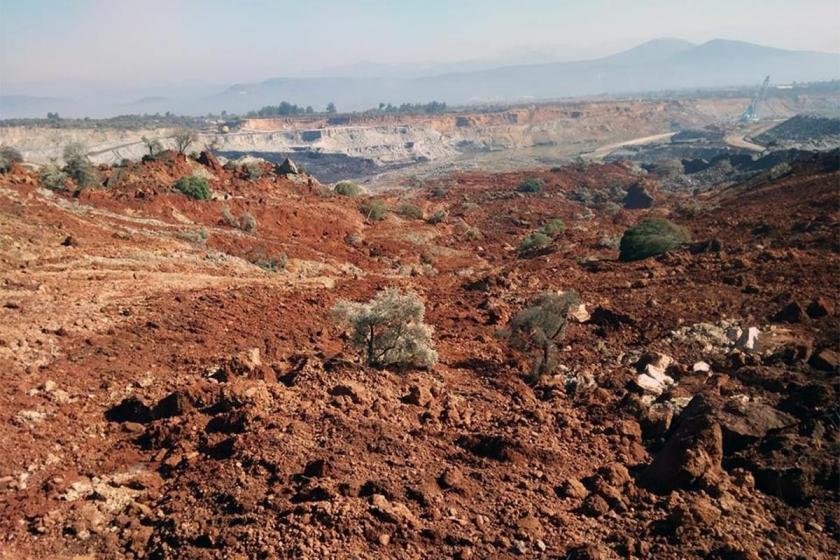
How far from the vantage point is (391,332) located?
9781mm

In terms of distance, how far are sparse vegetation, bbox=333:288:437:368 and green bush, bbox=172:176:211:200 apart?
65.0ft

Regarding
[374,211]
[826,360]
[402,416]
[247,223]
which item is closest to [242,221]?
[247,223]

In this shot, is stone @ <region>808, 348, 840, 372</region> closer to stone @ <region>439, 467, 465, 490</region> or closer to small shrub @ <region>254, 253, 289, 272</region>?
stone @ <region>439, 467, 465, 490</region>

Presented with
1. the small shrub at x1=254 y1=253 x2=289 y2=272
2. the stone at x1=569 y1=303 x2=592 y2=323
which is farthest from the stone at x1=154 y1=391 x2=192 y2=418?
the small shrub at x1=254 y1=253 x2=289 y2=272

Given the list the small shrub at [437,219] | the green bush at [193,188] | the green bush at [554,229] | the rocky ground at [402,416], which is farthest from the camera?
the small shrub at [437,219]

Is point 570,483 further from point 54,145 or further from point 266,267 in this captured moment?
point 54,145

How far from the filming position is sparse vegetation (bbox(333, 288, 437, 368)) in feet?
31.6

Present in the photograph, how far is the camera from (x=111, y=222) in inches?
806

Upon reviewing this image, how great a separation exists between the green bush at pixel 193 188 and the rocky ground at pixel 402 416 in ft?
29.3

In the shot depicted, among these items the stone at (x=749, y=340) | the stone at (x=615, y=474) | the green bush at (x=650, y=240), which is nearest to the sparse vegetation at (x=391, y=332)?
the stone at (x=615, y=474)

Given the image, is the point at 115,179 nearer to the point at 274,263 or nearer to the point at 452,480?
the point at 274,263

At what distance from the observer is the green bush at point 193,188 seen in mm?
26891

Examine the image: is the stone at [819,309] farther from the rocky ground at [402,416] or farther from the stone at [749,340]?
the stone at [749,340]

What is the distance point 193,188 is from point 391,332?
2079 centimetres
